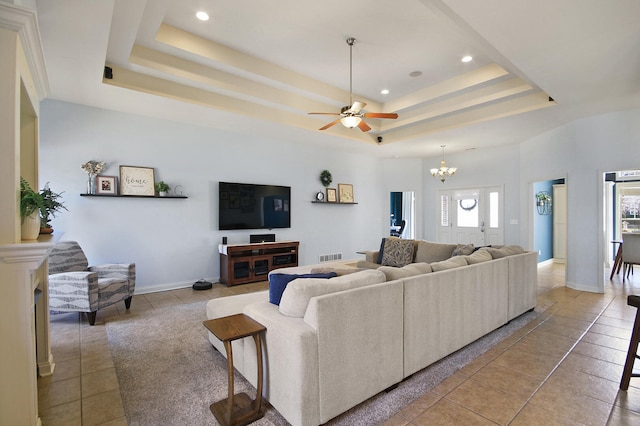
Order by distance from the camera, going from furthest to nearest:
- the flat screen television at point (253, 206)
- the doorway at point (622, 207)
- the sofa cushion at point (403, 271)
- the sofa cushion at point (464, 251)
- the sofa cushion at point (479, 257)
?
the doorway at point (622, 207)
the flat screen television at point (253, 206)
the sofa cushion at point (464, 251)
the sofa cushion at point (479, 257)
the sofa cushion at point (403, 271)


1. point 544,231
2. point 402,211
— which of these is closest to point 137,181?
point 402,211

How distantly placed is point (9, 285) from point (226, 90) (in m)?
3.51

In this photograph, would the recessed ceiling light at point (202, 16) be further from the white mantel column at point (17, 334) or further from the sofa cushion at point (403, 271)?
the sofa cushion at point (403, 271)

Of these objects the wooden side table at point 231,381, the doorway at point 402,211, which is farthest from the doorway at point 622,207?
the wooden side table at point 231,381

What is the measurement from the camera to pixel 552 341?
10.2 feet

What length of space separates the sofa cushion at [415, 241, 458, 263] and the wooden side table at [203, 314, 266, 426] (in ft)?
11.4

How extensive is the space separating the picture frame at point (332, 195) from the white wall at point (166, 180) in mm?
272

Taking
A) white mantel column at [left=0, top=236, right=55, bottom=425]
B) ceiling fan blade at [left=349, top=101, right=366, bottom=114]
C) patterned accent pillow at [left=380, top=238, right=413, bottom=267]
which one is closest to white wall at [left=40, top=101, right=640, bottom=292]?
patterned accent pillow at [left=380, top=238, right=413, bottom=267]

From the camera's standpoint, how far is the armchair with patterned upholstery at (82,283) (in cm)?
343

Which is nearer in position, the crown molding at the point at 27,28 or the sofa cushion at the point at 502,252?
the crown molding at the point at 27,28

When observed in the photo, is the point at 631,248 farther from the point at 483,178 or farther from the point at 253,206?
the point at 253,206

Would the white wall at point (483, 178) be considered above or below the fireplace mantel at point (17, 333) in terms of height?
above

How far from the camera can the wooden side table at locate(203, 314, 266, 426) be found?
73.6 inches

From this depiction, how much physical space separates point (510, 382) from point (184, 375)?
100 inches
